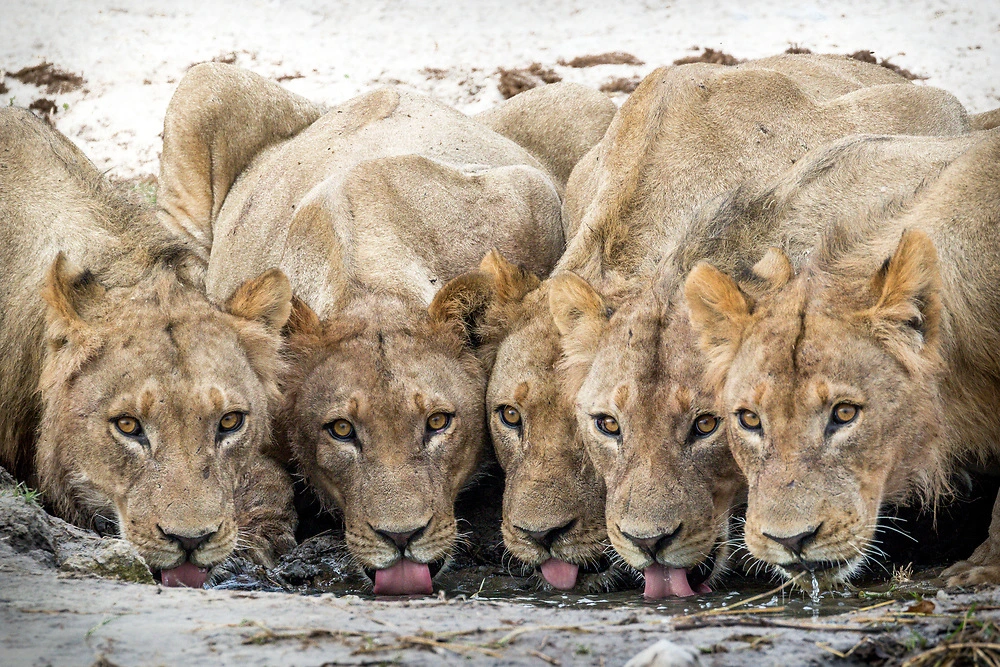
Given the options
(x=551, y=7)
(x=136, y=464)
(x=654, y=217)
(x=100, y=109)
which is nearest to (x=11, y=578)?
(x=136, y=464)

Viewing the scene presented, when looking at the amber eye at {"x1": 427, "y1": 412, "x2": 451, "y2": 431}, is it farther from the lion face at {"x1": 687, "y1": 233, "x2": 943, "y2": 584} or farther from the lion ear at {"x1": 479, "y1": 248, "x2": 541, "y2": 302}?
the lion face at {"x1": 687, "y1": 233, "x2": 943, "y2": 584}

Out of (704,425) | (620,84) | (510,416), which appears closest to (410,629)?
(704,425)

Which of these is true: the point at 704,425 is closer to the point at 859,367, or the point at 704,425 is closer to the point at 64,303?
the point at 859,367

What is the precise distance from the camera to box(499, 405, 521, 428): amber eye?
6.60m

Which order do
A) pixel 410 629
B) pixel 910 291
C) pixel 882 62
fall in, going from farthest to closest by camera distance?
pixel 882 62
pixel 910 291
pixel 410 629

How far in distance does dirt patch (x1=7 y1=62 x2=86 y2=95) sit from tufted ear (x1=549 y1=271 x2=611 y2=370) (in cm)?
918

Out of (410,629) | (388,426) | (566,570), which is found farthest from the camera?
(388,426)

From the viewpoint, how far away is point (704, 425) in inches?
237

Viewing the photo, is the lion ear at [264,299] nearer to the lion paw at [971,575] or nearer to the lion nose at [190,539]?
the lion nose at [190,539]

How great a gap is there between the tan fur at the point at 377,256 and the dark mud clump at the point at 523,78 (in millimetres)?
2776

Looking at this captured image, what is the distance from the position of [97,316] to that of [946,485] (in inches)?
153

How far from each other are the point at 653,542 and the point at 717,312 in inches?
40.3

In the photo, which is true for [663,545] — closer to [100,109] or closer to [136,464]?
[136,464]

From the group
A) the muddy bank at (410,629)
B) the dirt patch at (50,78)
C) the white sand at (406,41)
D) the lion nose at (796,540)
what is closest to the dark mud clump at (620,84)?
the white sand at (406,41)
